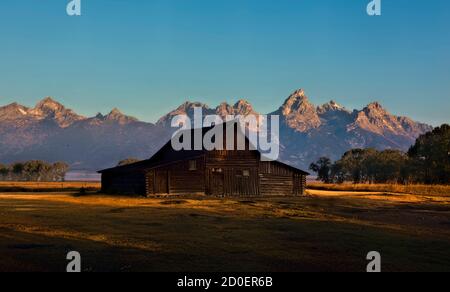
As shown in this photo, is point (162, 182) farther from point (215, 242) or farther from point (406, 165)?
point (406, 165)

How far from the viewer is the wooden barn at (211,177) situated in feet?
167

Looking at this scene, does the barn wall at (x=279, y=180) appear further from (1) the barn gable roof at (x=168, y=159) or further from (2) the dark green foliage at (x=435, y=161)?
(2) the dark green foliage at (x=435, y=161)

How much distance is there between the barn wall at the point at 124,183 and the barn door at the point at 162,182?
4.63ft

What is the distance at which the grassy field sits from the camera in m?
14.3

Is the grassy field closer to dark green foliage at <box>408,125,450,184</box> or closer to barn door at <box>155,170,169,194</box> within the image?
barn door at <box>155,170,169,194</box>

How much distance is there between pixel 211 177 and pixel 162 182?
18.1 feet

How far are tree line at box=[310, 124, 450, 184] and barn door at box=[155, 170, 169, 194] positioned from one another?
156 ft

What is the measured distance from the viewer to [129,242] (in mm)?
18094

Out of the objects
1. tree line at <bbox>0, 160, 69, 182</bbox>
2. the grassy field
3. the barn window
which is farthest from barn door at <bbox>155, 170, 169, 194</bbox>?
tree line at <bbox>0, 160, 69, 182</bbox>

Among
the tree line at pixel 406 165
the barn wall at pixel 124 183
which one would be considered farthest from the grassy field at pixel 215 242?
the tree line at pixel 406 165
